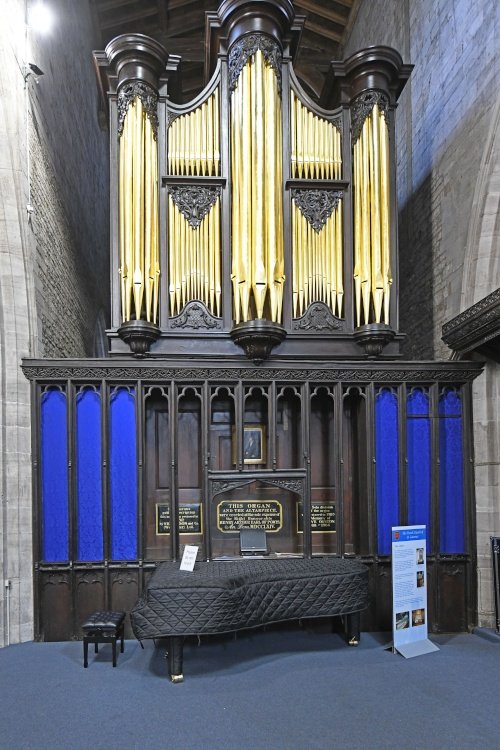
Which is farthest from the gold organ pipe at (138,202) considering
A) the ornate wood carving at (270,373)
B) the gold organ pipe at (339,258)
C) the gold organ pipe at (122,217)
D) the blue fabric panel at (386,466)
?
the blue fabric panel at (386,466)

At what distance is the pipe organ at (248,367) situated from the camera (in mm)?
6301

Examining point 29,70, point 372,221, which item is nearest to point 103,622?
point 372,221

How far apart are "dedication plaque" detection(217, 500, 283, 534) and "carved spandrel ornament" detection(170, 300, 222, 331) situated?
2021mm

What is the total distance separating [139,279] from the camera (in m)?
6.48

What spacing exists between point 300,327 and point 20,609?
166 inches

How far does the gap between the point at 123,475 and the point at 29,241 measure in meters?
2.77

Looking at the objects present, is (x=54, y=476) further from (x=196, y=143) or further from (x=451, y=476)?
(x=451, y=476)

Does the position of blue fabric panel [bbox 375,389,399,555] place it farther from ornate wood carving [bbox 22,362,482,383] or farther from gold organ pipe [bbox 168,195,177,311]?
gold organ pipe [bbox 168,195,177,311]

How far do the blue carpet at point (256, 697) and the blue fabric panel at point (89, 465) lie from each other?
46.7 inches

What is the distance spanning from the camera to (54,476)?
246 inches

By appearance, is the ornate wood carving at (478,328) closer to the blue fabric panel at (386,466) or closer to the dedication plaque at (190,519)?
the blue fabric panel at (386,466)

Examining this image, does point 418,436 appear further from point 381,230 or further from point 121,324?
point 121,324

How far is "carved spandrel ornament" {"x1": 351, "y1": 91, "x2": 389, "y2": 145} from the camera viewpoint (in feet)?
23.1

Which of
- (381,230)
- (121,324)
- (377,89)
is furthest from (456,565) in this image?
(377,89)
